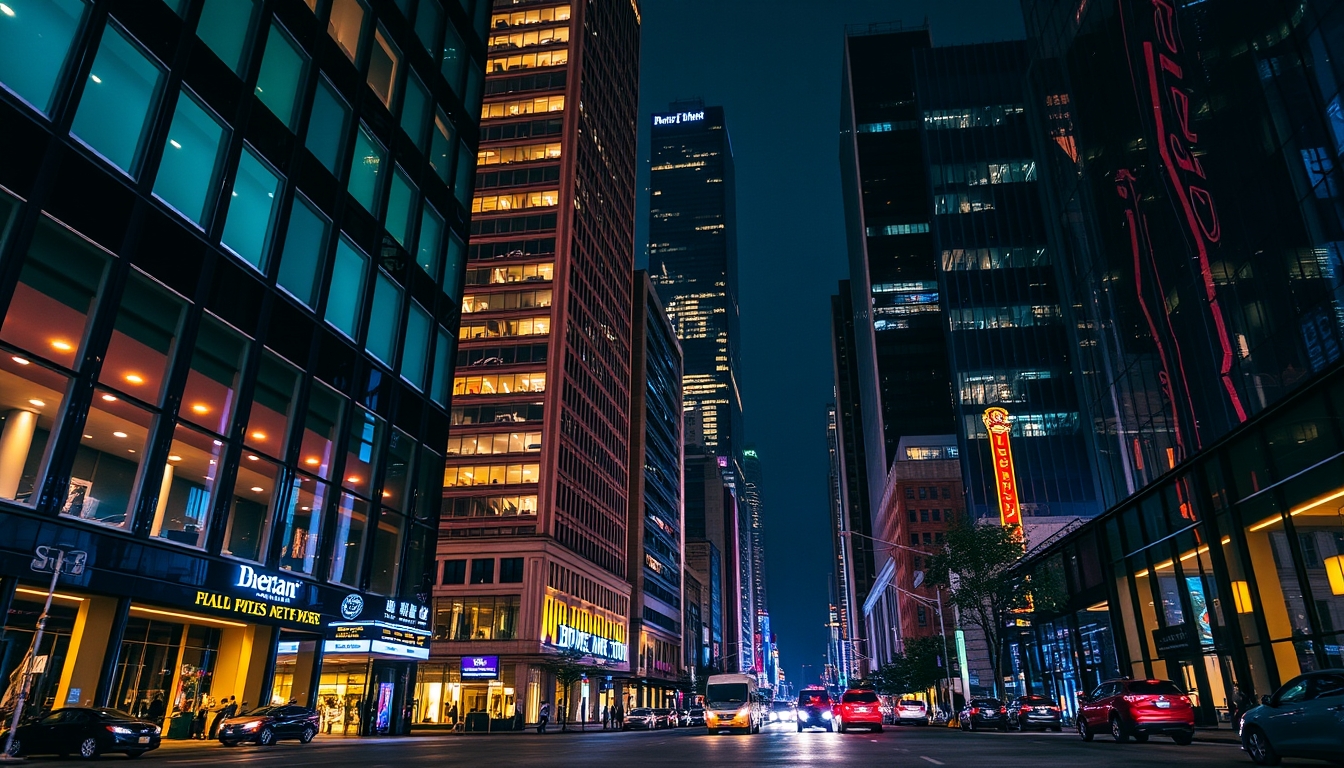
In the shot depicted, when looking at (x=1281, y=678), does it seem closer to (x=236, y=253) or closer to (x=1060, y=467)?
(x=236, y=253)

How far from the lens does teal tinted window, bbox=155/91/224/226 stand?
927 inches

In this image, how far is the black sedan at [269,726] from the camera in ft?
86.9

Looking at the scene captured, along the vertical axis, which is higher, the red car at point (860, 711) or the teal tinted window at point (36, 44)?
the teal tinted window at point (36, 44)

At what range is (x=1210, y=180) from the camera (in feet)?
111

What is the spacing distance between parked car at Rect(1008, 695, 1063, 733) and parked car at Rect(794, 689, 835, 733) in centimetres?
1228

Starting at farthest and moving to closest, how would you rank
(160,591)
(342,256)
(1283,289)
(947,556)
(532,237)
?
(532,237), (947,556), (342,256), (1283,289), (160,591)

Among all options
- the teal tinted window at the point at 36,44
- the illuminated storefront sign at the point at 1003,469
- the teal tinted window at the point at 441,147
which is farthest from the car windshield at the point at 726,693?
the teal tinted window at the point at 36,44

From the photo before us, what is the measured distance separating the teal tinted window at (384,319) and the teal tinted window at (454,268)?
478cm

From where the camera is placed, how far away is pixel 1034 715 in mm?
38875

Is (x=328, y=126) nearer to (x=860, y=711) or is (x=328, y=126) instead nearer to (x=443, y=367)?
(x=443, y=367)

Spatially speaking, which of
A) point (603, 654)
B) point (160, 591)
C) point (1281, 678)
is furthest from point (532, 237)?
point (1281, 678)

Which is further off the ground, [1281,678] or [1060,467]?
[1060,467]

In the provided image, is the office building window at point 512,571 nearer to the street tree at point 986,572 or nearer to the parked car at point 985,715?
the street tree at point 986,572

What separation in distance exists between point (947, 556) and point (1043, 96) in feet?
106
